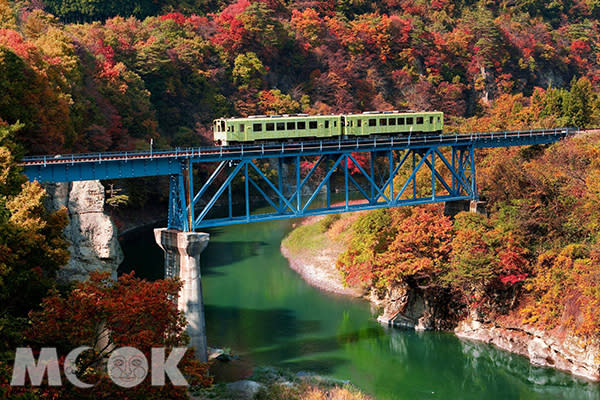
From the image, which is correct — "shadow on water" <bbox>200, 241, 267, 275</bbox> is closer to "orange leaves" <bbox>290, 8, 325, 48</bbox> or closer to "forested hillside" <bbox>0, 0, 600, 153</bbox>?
"forested hillside" <bbox>0, 0, 600, 153</bbox>

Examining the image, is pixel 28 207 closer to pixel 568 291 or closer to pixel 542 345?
pixel 542 345

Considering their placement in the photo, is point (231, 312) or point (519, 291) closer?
point (519, 291)

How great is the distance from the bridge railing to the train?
505 mm

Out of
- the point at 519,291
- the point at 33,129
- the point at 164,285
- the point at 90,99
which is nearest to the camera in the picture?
the point at 164,285

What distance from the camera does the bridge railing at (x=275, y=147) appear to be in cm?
3891

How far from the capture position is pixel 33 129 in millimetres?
49500

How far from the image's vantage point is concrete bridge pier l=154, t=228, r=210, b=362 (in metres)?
39.6

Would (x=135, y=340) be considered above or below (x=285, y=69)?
below

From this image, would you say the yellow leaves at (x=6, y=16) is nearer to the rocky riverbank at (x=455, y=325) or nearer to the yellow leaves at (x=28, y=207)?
the rocky riverbank at (x=455, y=325)

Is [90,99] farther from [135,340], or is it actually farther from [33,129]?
[135,340]

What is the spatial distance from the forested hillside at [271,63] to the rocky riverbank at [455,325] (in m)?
20.8

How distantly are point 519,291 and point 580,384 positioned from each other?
794 cm

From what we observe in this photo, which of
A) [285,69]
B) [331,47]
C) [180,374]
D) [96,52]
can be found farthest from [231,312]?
[331,47]

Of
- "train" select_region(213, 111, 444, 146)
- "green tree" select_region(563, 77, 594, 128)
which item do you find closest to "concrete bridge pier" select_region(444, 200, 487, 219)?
"train" select_region(213, 111, 444, 146)
